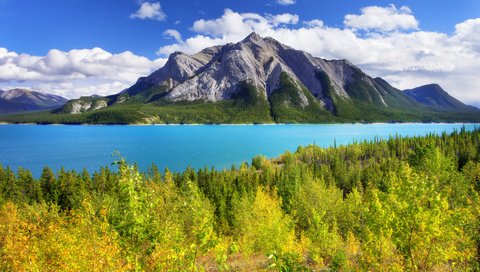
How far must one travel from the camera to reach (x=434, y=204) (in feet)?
58.7

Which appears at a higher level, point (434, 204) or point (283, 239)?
point (434, 204)

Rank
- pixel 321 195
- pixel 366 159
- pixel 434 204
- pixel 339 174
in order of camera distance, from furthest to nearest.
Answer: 1. pixel 366 159
2. pixel 339 174
3. pixel 321 195
4. pixel 434 204

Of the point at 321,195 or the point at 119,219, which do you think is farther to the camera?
the point at 321,195

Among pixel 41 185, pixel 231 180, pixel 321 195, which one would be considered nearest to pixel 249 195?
pixel 231 180

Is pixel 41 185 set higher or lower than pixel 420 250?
lower

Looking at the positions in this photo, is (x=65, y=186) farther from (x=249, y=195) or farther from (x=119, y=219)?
(x=119, y=219)

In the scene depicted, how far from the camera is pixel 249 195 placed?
341 feet

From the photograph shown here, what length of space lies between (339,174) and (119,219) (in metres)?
140

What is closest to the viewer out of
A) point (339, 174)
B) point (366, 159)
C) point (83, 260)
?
point (83, 260)

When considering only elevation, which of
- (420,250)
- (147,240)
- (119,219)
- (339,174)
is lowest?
(339,174)

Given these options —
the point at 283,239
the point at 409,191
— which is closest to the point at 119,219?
the point at 409,191

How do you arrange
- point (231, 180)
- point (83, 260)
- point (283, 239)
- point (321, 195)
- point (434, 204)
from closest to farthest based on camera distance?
point (434, 204)
point (83, 260)
point (283, 239)
point (321, 195)
point (231, 180)

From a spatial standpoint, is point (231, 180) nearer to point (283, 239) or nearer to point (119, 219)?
point (283, 239)

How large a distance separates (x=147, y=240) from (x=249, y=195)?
295 ft
